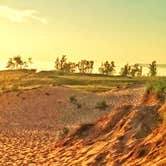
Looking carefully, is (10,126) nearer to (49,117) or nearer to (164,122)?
(49,117)

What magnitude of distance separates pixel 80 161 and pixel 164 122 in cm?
301

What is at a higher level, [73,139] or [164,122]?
[164,122]

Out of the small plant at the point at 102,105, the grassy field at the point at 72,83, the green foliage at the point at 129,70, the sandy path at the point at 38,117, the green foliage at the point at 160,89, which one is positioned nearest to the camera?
the sandy path at the point at 38,117

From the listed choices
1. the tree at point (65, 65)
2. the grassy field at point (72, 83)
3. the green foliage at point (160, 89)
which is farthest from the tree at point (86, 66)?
the green foliage at point (160, 89)

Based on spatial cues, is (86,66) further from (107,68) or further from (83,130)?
(83,130)

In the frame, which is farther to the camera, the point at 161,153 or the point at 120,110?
the point at 120,110

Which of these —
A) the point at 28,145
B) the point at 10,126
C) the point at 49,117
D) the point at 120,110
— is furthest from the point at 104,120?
the point at 49,117

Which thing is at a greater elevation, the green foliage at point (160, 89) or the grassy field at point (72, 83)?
the green foliage at point (160, 89)

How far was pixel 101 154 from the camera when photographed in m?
15.2

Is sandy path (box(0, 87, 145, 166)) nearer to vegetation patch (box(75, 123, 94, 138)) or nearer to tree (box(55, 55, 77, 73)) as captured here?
vegetation patch (box(75, 123, 94, 138))

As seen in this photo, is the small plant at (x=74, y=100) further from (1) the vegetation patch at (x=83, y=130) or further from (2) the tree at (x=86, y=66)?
(2) the tree at (x=86, y=66)

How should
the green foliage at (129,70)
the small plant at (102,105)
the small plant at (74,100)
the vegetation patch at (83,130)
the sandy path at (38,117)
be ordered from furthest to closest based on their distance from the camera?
the green foliage at (129,70)
the small plant at (74,100)
the small plant at (102,105)
the vegetation patch at (83,130)
the sandy path at (38,117)

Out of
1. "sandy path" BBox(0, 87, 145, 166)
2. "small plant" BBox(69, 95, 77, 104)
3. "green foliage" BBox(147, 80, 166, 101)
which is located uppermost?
Answer: "green foliage" BBox(147, 80, 166, 101)

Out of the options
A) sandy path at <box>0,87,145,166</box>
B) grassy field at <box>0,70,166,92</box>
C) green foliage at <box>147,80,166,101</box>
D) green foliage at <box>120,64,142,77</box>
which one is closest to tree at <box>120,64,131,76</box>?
green foliage at <box>120,64,142,77</box>
